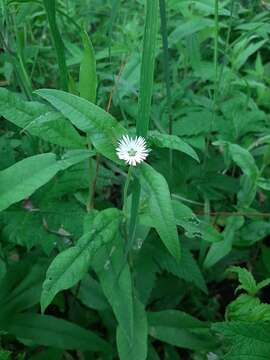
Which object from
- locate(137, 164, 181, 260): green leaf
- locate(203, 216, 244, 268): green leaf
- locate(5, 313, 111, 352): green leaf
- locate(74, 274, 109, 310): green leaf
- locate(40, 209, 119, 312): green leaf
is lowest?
locate(5, 313, 111, 352): green leaf

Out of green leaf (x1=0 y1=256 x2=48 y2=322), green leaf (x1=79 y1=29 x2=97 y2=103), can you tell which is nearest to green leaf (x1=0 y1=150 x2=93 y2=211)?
green leaf (x1=79 y1=29 x2=97 y2=103)

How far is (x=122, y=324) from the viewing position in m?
1.10

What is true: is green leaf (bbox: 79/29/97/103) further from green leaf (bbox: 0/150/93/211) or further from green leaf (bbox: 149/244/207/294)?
green leaf (bbox: 149/244/207/294)

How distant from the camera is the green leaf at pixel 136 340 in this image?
46.5 inches

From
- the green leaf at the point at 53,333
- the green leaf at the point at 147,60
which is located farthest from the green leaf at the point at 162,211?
the green leaf at the point at 53,333

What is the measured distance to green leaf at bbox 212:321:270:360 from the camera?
1060 millimetres

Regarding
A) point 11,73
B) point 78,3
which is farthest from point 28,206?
point 78,3

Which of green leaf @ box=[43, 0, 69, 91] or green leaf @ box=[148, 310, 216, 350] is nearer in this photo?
green leaf @ box=[43, 0, 69, 91]

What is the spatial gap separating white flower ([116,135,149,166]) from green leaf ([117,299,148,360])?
16.5 inches

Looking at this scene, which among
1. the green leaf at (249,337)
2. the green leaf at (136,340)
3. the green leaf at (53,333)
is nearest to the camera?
the green leaf at (249,337)

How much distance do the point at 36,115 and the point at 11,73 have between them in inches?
27.2

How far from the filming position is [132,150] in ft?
3.20

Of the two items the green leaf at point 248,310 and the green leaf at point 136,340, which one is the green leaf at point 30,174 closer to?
the green leaf at point 136,340

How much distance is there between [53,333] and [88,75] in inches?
26.1
